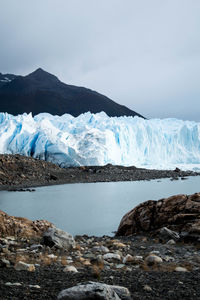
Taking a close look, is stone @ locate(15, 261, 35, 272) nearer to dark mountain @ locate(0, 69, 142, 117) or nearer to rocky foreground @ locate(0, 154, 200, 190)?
rocky foreground @ locate(0, 154, 200, 190)

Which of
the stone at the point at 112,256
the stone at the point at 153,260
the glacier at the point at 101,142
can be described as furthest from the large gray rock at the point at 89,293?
the glacier at the point at 101,142

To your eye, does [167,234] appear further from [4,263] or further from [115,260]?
[4,263]

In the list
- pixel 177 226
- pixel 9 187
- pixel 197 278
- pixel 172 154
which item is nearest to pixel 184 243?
pixel 177 226

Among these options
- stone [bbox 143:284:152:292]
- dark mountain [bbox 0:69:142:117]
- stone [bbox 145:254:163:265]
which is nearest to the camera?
stone [bbox 143:284:152:292]

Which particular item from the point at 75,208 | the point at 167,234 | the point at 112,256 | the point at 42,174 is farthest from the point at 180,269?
the point at 42,174

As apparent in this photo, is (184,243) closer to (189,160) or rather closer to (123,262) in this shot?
(123,262)

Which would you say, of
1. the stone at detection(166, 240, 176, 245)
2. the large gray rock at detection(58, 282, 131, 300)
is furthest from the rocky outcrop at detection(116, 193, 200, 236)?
the large gray rock at detection(58, 282, 131, 300)

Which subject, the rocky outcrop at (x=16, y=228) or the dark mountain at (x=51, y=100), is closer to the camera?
the rocky outcrop at (x=16, y=228)

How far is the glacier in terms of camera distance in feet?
118

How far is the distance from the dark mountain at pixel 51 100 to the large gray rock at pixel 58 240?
85.6 meters

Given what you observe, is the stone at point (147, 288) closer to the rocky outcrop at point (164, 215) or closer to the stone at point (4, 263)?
the stone at point (4, 263)

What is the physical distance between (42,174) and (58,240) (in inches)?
886

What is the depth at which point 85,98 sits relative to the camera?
101 m

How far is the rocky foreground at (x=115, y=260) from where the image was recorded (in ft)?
10.1
